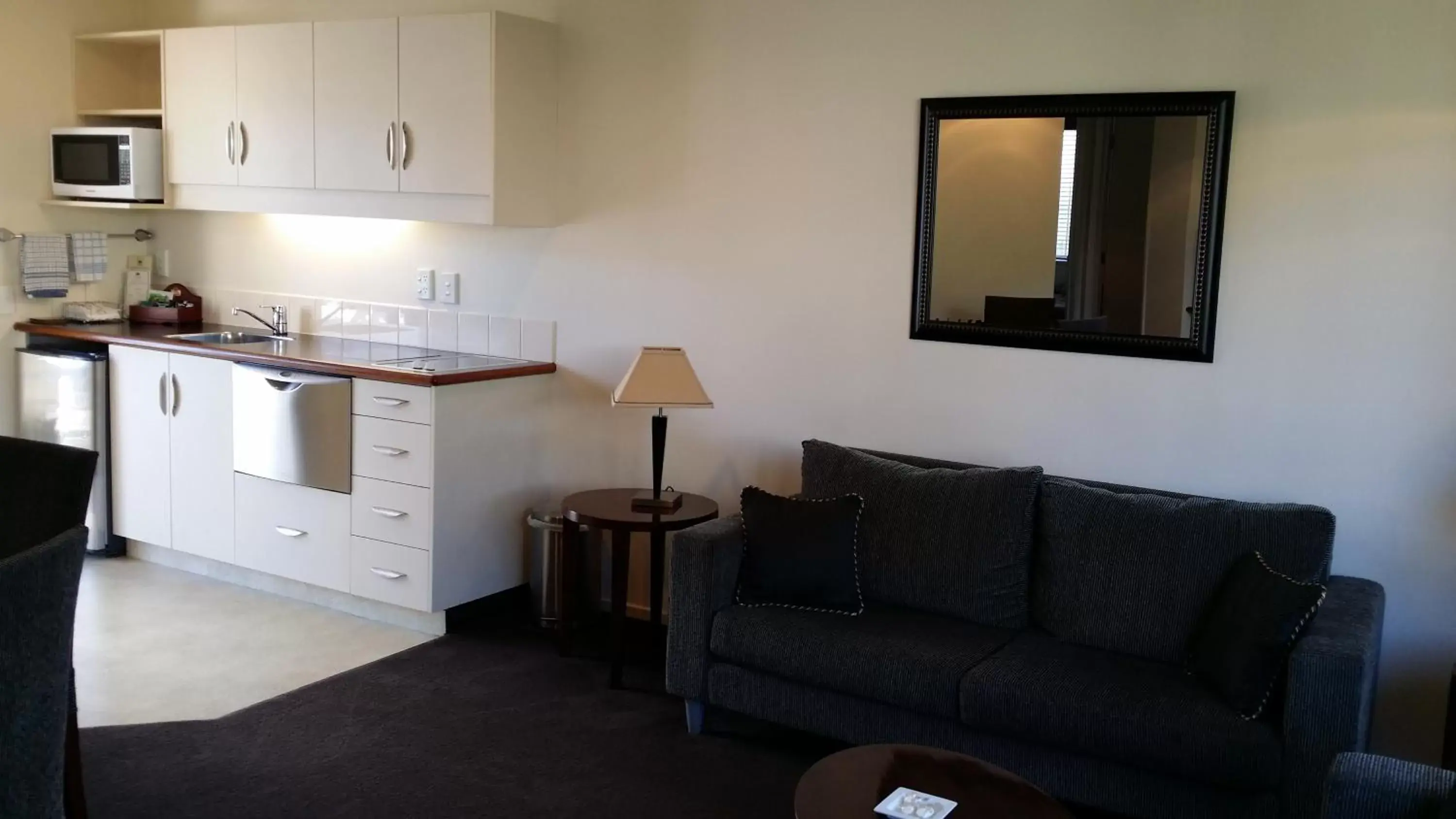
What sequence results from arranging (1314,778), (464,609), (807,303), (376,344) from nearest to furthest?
1. (1314,778)
2. (807,303)
3. (464,609)
4. (376,344)

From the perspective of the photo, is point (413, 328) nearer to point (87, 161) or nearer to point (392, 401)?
point (392, 401)

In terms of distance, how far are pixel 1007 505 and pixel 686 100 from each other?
1817 mm

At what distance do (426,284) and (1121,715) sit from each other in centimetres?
315

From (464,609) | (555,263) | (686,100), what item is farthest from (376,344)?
(686,100)

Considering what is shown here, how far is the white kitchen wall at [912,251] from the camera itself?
3.25 metres

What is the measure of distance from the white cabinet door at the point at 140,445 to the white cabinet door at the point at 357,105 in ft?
3.44

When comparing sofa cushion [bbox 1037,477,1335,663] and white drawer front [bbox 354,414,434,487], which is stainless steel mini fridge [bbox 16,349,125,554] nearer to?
white drawer front [bbox 354,414,434,487]

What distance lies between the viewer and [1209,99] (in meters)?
3.38

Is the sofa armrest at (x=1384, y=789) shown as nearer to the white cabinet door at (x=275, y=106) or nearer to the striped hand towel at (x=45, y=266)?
the white cabinet door at (x=275, y=106)

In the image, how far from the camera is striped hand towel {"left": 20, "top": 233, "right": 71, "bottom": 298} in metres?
5.34

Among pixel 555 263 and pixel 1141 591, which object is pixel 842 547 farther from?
pixel 555 263

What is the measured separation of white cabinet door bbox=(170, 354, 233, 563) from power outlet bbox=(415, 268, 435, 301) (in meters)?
0.76

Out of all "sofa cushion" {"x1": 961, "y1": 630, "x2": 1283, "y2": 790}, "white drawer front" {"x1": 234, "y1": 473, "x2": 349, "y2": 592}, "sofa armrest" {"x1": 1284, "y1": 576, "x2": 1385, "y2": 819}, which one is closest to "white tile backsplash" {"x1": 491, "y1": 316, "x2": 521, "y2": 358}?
"white drawer front" {"x1": 234, "y1": 473, "x2": 349, "y2": 592}

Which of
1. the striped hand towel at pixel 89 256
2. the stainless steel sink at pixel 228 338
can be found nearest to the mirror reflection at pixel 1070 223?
the stainless steel sink at pixel 228 338
